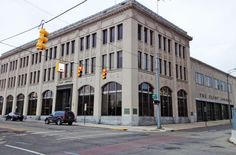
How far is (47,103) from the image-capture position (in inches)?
1700

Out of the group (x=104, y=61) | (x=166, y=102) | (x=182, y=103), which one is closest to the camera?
(x=104, y=61)

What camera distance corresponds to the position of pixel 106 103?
109ft

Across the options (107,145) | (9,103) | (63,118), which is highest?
(9,103)

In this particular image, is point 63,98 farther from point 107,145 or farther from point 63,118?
point 107,145

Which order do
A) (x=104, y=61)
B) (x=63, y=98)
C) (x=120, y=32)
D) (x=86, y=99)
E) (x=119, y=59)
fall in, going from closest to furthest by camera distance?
(x=119, y=59), (x=120, y=32), (x=104, y=61), (x=86, y=99), (x=63, y=98)

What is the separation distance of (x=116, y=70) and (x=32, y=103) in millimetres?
23402

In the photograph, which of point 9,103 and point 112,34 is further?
point 9,103

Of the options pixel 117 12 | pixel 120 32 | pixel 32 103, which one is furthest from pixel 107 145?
pixel 32 103

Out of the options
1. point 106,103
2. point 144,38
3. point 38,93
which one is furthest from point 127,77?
point 38,93

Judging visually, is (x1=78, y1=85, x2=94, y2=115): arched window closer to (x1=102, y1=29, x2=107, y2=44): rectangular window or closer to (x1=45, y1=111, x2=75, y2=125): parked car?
(x1=45, y1=111, x2=75, y2=125): parked car

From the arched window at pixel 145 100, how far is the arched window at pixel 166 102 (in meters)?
3.15

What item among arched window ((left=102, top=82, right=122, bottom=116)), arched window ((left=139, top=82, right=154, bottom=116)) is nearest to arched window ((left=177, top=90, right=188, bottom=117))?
arched window ((left=139, top=82, right=154, bottom=116))

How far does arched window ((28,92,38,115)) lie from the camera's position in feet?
151

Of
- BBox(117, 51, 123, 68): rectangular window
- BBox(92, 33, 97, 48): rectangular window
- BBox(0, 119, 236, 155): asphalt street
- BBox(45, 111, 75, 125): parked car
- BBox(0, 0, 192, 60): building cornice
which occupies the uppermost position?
BBox(0, 0, 192, 60): building cornice
